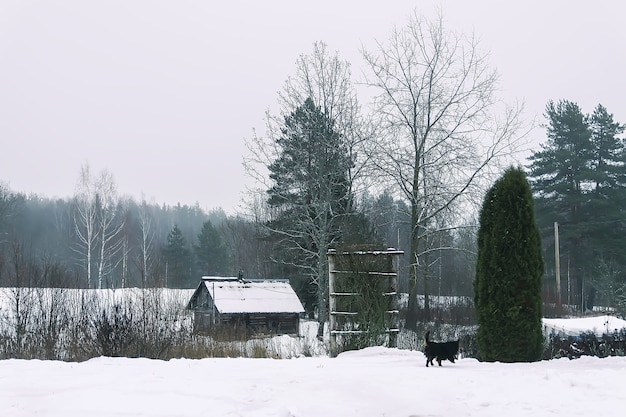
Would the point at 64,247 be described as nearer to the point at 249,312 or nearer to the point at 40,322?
the point at 249,312

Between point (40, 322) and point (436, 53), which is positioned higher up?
point (436, 53)

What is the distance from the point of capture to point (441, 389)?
5746 millimetres

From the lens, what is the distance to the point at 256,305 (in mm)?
24625

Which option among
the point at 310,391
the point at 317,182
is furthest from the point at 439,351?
the point at 317,182

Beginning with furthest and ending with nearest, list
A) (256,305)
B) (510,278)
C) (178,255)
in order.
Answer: (178,255) → (256,305) → (510,278)

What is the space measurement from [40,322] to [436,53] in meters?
15.0

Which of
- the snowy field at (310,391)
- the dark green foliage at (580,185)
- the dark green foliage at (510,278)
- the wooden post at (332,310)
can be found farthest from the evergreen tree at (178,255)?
the snowy field at (310,391)

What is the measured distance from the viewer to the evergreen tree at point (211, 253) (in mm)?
54469

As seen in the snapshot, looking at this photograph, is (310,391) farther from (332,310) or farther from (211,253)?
(211,253)

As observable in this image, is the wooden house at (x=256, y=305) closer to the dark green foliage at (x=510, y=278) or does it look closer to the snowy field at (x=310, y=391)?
the dark green foliage at (x=510, y=278)

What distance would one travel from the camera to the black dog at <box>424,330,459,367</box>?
297 inches

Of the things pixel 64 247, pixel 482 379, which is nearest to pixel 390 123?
pixel 482 379

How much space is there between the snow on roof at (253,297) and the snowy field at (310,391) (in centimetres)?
1718

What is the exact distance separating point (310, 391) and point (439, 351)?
2.69 m
